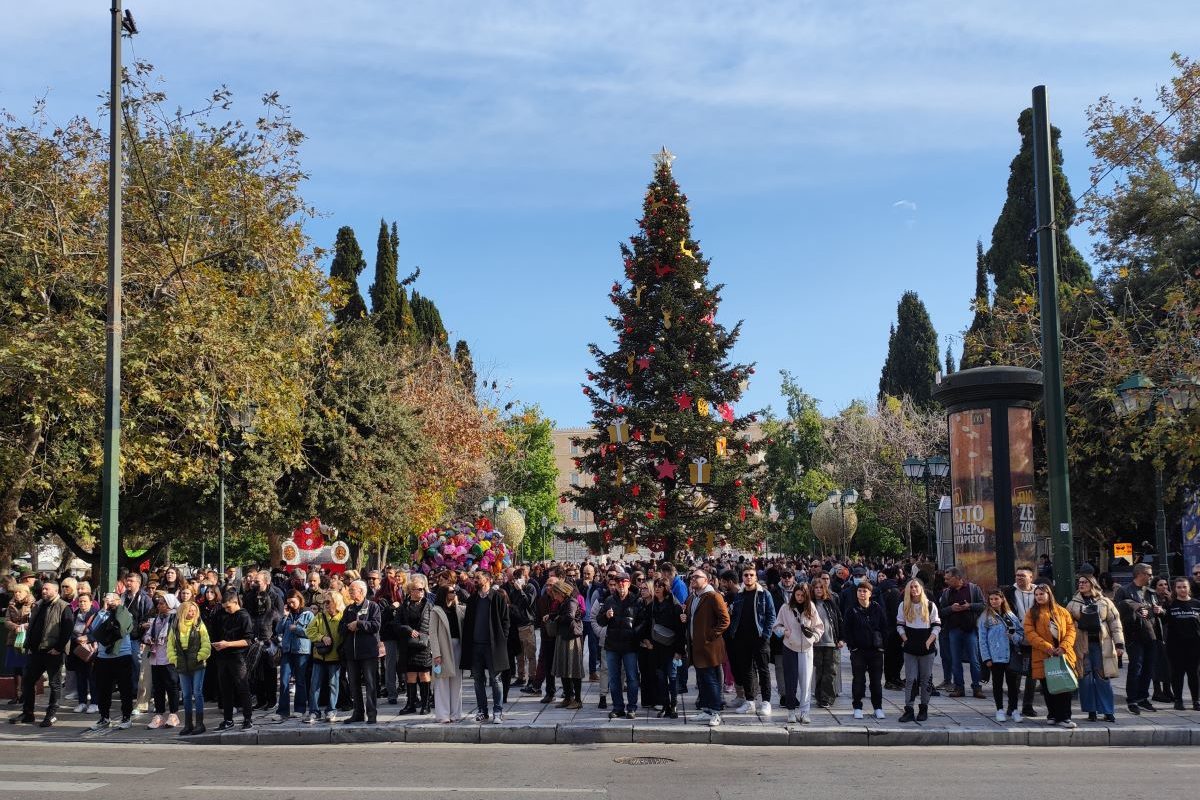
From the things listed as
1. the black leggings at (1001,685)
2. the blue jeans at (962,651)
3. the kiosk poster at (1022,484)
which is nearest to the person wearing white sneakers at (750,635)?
the black leggings at (1001,685)

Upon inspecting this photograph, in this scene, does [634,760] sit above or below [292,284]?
below

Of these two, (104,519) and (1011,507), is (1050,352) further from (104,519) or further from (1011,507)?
(104,519)

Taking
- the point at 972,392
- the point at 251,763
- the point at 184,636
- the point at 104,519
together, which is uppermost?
the point at 972,392

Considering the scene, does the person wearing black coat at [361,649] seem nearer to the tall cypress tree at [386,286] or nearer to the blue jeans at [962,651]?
the blue jeans at [962,651]

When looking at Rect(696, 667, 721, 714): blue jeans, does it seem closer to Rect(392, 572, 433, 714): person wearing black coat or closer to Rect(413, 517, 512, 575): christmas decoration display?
Rect(392, 572, 433, 714): person wearing black coat

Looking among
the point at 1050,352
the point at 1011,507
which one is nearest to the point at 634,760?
the point at 1050,352

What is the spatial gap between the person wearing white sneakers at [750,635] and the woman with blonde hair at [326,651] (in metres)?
4.84

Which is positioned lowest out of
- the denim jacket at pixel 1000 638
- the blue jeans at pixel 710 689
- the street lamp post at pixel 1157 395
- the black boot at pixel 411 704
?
the black boot at pixel 411 704

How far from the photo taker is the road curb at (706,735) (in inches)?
467

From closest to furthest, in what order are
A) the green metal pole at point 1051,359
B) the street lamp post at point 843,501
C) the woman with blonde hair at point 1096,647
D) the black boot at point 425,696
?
the woman with blonde hair at point 1096,647
the green metal pole at point 1051,359
the black boot at point 425,696
the street lamp post at point 843,501

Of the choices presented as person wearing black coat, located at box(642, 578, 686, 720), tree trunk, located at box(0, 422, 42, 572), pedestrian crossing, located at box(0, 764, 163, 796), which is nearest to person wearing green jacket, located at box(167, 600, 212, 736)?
pedestrian crossing, located at box(0, 764, 163, 796)

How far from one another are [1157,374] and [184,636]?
52.6 feet

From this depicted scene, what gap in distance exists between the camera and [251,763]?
1108cm

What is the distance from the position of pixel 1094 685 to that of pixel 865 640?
8.97 ft
